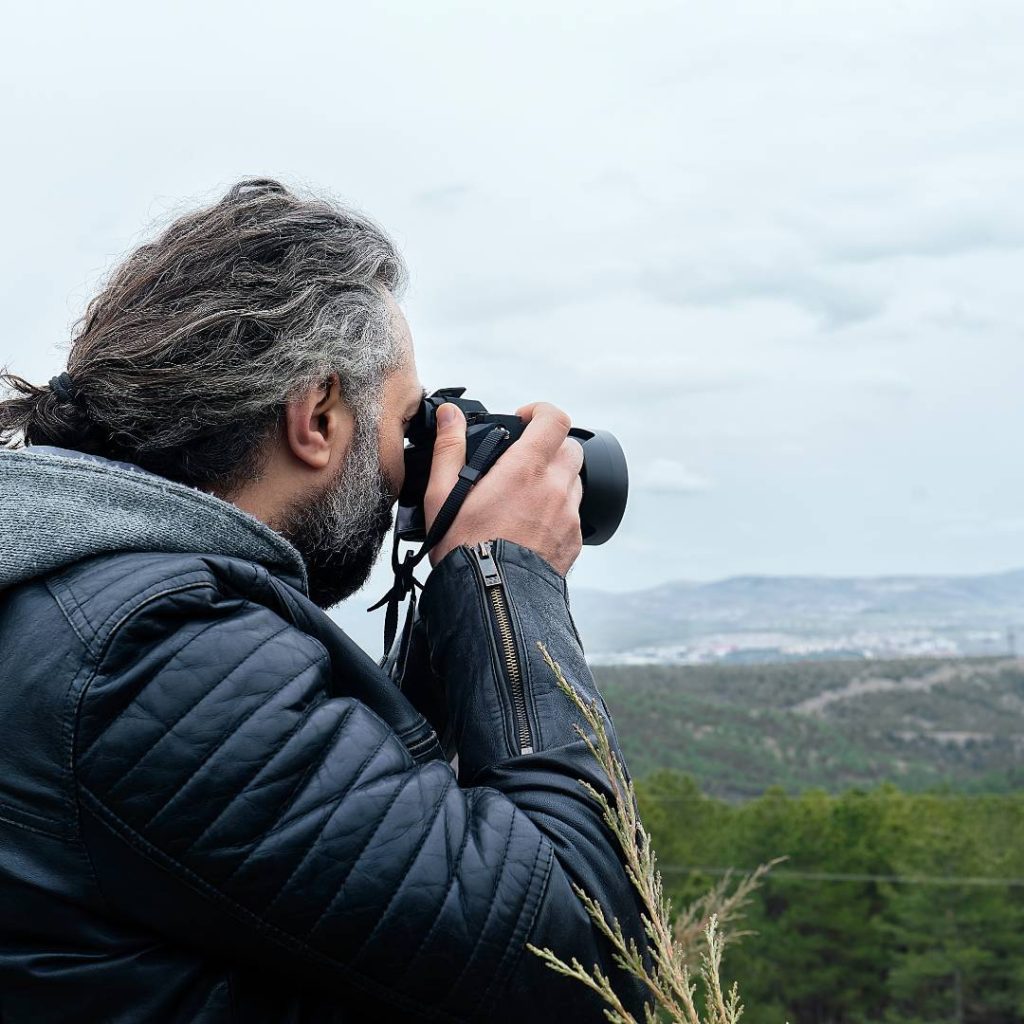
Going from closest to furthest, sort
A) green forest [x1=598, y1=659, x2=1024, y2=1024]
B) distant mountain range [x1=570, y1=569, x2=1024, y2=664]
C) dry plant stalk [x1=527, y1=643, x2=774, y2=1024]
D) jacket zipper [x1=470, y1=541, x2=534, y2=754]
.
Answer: dry plant stalk [x1=527, y1=643, x2=774, y2=1024], jacket zipper [x1=470, y1=541, x2=534, y2=754], green forest [x1=598, y1=659, x2=1024, y2=1024], distant mountain range [x1=570, y1=569, x2=1024, y2=664]

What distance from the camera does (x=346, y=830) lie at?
832 mm

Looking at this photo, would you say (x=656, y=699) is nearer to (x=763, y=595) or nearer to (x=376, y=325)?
(x=376, y=325)

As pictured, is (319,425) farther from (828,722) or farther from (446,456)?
(828,722)

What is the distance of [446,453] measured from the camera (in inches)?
47.7

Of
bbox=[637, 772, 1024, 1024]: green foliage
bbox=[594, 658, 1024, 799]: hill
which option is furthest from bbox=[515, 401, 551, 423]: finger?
bbox=[594, 658, 1024, 799]: hill

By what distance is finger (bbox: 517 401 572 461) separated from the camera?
1.23m

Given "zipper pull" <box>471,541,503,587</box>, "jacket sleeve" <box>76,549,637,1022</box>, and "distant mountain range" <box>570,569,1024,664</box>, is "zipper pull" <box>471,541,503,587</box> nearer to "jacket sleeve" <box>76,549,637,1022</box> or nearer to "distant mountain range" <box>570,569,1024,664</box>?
"jacket sleeve" <box>76,549,637,1022</box>

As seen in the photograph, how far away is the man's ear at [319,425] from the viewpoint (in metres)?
1.10

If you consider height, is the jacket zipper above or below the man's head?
below

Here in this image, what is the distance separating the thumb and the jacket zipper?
0.28 feet

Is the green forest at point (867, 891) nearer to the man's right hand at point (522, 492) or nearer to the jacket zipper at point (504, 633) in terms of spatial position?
the man's right hand at point (522, 492)

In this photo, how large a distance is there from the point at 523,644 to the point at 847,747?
4200cm

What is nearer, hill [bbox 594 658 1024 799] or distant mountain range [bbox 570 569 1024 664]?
hill [bbox 594 658 1024 799]

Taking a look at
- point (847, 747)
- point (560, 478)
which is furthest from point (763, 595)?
point (560, 478)
